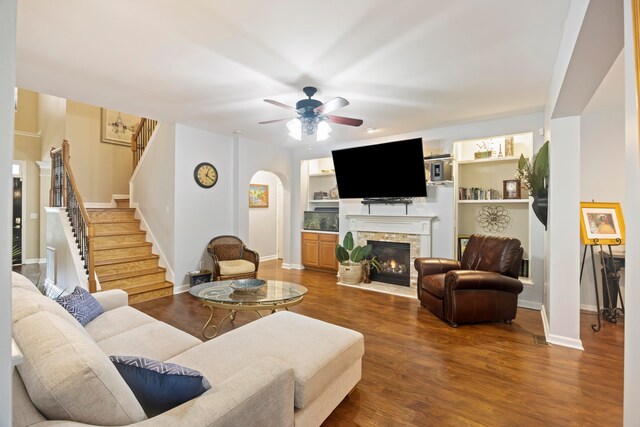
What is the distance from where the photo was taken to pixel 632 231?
1.03 metres

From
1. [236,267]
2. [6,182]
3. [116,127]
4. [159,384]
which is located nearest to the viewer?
[6,182]

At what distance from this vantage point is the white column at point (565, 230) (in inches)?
113

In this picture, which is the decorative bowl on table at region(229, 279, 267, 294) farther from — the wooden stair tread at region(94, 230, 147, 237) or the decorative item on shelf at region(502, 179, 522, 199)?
the decorative item on shelf at region(502, 179, 522, 199)

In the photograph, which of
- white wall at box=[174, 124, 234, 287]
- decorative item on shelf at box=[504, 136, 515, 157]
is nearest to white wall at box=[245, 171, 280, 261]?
white wall at box=[174, 124, 234, 287]

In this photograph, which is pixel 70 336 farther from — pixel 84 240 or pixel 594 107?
pixel 594 107

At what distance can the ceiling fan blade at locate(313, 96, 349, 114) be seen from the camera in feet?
9.25

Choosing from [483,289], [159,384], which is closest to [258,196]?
[483,289]

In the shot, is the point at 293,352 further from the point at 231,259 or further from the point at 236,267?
the point at 231,259

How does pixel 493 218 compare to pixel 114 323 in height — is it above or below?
above

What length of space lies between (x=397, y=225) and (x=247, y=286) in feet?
10.2

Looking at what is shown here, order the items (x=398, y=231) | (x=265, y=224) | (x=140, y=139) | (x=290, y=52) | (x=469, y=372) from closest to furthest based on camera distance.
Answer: (x=469, y=372) < (x=290, y=52) < (x=398, y=231) < (x=140, y=139) < (x=265, y=224)

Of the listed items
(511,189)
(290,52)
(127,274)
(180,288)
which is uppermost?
(290,52)

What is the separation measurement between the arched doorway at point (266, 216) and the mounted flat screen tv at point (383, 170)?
2653 millimetres

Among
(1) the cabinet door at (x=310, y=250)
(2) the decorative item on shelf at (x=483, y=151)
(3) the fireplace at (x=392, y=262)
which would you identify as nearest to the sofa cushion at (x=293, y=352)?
(3) the fireplace at (x=392, y=262)
